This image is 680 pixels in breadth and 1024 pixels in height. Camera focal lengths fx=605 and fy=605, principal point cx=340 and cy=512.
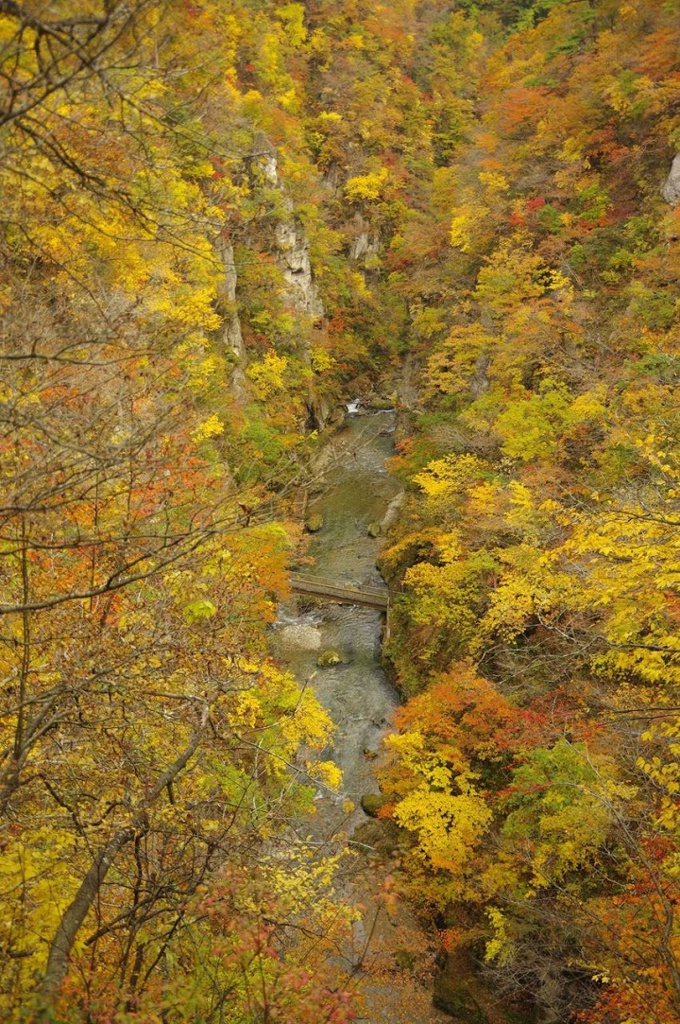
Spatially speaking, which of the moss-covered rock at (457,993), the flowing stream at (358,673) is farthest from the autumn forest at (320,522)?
the flowing stream at (358,673)

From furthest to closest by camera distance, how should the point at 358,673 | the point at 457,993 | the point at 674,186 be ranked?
the point at 674,186 → the point at 358,673 → the point at 457,993

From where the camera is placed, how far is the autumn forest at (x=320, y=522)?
11.1 feet

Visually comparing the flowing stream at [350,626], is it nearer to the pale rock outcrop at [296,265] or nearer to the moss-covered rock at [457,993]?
the moss-covered rock at [457,993]

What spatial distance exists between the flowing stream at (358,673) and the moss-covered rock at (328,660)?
0.14 metres

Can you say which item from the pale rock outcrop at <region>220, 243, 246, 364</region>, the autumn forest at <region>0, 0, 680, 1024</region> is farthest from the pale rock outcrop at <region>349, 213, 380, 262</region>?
the pale rock outcrop at <region>220, 243, 246, 364</region>

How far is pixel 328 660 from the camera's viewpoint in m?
18.2

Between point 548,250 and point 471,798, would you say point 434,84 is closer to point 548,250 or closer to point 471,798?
point 548,250

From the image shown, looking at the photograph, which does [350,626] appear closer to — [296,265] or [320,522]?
[320,522]

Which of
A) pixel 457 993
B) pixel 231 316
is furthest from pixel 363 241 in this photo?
pixel 457 993

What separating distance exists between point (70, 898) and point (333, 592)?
50.9ft

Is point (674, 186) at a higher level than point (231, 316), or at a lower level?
higher

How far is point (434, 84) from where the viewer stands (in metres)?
41.4

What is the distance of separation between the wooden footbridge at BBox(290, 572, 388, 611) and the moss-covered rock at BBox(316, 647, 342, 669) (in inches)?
75.0

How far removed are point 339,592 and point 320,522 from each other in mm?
5466
